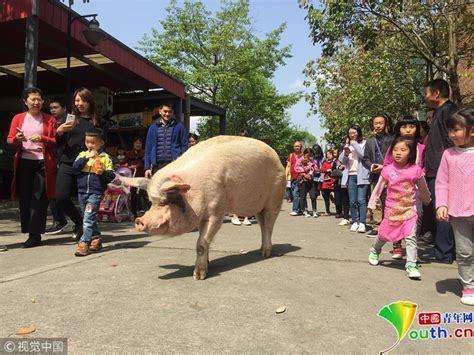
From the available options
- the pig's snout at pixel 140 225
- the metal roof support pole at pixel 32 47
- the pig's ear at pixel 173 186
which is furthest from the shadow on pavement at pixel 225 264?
the metal roof support pole at pixel 32 47

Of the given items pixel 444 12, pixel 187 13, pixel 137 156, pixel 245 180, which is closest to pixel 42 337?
pixel 245 180

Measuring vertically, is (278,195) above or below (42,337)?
above

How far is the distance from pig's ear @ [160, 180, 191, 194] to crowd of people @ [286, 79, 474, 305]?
2.19 metres

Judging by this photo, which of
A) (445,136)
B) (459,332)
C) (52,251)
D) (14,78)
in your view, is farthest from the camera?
(14,78)

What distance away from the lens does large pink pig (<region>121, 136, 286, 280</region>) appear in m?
3.83

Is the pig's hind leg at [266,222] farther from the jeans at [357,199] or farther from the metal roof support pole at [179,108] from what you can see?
the metal roof support pole at [179,108]

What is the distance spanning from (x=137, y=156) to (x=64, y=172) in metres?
4.71

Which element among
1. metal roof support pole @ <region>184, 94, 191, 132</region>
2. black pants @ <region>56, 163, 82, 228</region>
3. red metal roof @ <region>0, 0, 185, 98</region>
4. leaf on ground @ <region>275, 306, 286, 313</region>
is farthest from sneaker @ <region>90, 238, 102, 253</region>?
metal roof support pole @ <region>184, 94, 191, 132</region>

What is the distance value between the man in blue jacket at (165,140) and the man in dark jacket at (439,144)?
3.39 meters

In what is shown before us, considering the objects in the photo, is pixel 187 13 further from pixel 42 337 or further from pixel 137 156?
pixel 42 337

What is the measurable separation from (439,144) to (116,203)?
6.39 meters

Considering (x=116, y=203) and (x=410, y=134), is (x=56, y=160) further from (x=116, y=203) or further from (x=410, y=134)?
(x=410, y=134)

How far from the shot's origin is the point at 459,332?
2.96m

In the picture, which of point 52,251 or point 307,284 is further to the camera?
point 52,251
